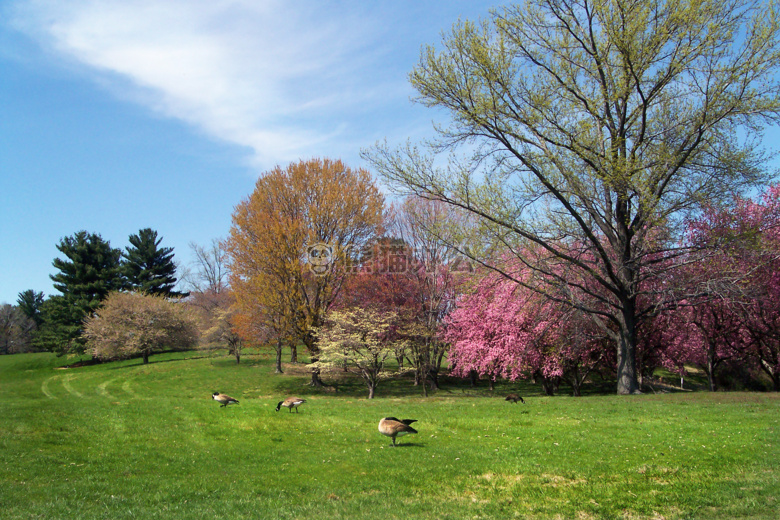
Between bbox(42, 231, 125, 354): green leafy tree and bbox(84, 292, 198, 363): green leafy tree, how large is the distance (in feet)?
22.4

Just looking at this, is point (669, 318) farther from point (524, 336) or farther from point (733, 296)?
point (524, 336)

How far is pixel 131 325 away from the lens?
42844 millimetres

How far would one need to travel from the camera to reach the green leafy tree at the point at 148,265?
56.0 metres

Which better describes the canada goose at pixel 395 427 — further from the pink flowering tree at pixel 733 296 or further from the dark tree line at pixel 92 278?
the dark tree line at pixel 92 278

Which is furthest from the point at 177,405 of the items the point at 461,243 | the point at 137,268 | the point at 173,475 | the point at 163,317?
the point at 137,268

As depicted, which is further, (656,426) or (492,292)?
(492,292)

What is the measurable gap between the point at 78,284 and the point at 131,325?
1524cm

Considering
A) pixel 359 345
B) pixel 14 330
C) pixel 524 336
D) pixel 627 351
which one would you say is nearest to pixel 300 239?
pixel 359 345

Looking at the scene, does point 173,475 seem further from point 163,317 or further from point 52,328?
point 52,328

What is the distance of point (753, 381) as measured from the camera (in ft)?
82.3

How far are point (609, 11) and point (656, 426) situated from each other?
13.0 m

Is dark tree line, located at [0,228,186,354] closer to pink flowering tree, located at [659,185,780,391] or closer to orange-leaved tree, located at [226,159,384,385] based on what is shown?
orange-leaved tree, located at [226,159,384,385]

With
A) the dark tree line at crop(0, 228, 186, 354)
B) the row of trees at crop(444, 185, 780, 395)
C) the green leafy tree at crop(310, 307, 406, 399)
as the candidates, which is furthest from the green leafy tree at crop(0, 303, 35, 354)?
the row of trees at crop(444, 185, 780, 395)

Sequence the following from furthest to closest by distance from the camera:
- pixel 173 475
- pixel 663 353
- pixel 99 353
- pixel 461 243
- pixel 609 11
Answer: pixel 99 353
pixel 663 353
pixel 461 243
pixel 609 11
pixel 173 475
